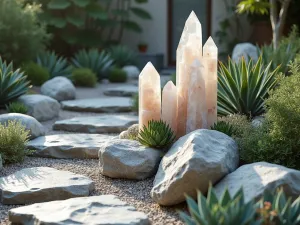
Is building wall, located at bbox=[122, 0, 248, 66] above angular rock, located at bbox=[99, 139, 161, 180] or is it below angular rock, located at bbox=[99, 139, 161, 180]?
above

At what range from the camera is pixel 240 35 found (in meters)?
16.2

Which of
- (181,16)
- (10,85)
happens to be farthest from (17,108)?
(181,16)

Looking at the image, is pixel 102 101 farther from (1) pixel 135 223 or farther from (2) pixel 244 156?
(1) pixel 135 223

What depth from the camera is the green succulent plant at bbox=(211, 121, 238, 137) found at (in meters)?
5.06

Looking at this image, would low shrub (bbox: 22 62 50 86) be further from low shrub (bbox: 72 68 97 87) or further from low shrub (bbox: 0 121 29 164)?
low shrub (bbox: 0 121 29 164)

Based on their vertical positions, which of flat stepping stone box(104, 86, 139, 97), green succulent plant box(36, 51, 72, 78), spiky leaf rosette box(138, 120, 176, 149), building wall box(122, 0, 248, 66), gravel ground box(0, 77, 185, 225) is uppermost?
building wall box(122, 0, 248, 66)

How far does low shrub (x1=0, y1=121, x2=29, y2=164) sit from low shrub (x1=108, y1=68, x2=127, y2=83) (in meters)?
7.65

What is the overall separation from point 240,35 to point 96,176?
11.9 m

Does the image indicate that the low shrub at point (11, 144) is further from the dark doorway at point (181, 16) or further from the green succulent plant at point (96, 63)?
the dark doorway at point (181, 16)

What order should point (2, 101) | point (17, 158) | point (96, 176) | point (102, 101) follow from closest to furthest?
1. point (96, 176)
2. point (17, 158)
3. point (2, 101)
4. point (102, 101)

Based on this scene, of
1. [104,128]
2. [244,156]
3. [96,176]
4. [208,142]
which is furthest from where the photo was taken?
[104,128]

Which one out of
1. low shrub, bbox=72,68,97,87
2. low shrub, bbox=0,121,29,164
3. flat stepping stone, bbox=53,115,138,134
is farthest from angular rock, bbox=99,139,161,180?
low shrub, bbox=72,68,97,87

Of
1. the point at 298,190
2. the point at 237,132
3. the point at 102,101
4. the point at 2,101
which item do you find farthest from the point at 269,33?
the point at 298,190

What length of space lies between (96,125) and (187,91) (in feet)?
7.66
